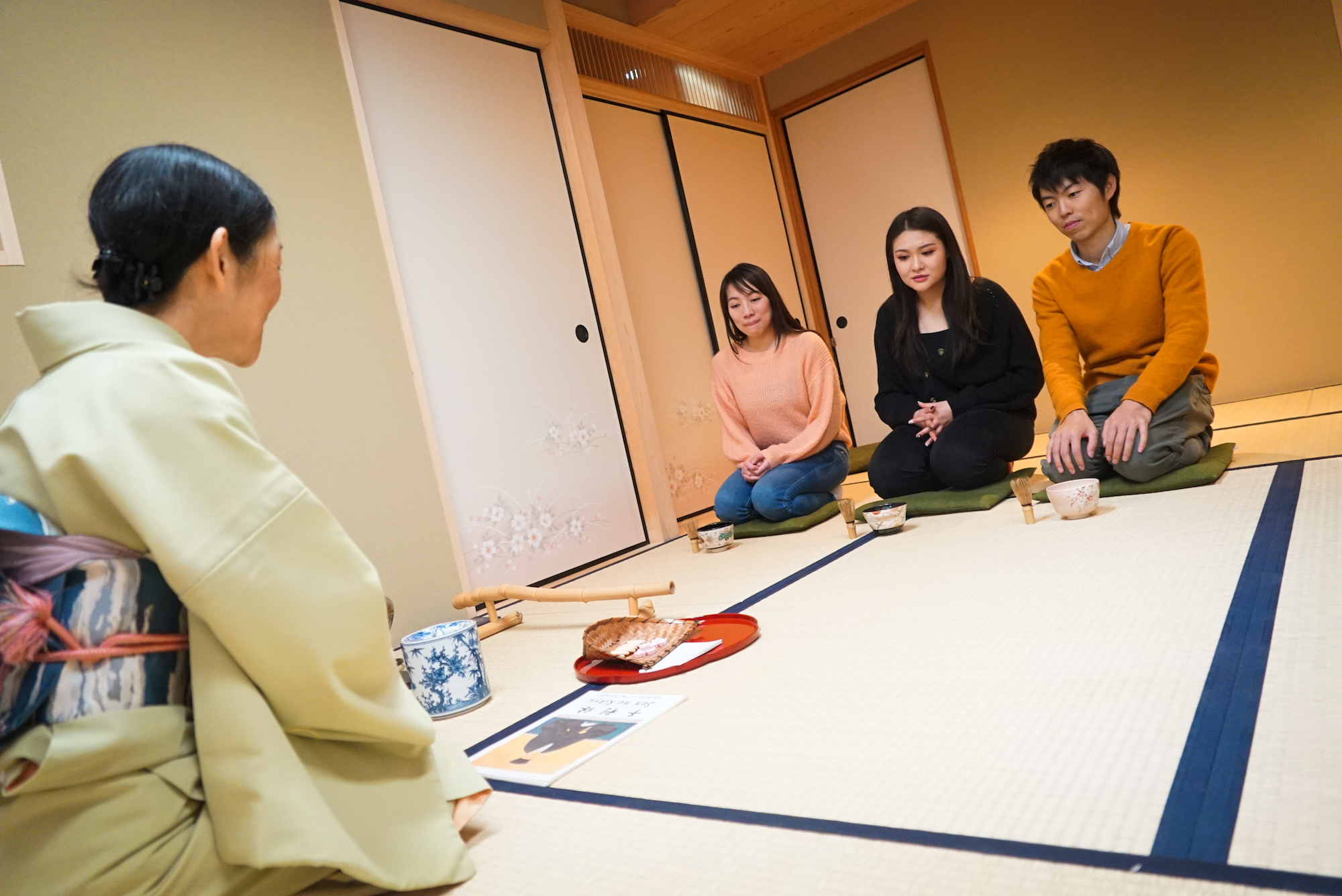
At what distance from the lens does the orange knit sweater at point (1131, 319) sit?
2.64 meters

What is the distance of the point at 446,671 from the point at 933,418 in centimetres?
208

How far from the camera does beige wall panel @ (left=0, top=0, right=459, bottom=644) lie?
233 centimetres

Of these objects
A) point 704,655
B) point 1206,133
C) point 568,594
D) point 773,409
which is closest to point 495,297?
point 773,409

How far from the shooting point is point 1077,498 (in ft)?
7.95

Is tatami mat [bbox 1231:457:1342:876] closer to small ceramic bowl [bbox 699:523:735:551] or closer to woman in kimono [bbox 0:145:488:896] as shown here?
woman in kimono [bbox 0:145:488:896]

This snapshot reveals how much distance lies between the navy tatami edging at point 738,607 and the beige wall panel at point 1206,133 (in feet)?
9.66

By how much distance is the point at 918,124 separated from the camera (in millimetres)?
5289

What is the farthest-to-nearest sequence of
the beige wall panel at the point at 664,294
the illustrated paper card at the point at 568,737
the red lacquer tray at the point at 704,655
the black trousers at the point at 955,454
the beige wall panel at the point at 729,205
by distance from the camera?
1. the beige wall panel at the point at 729,205
2. the beige wall panel at the point at 664,294
3. the black trousers at the point at 955,454
4. the red lacquer tray at the point at 704,655
5. the illustrated paper card at the point at 568,737

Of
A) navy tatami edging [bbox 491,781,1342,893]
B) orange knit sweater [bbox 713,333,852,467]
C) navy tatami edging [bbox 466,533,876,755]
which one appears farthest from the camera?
orange knit sweater [bbox 713,333,852,467]

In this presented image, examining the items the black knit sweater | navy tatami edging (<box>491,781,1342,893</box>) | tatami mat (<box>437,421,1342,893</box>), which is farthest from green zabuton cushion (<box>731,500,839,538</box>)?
navy tatami edging (<box>491,781,1342,893</box>)

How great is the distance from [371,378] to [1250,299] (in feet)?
14.1

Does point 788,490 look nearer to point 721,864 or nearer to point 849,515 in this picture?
point 849,515

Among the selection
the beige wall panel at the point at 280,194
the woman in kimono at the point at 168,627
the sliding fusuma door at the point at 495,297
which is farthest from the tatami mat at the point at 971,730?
the sliding fusuma door at the point at 495,297

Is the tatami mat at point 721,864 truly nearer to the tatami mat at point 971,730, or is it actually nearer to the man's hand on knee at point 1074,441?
the tatami mat at point 971,730
